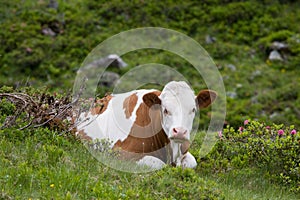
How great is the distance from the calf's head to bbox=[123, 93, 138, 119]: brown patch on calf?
50 cm

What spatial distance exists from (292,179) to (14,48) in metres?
14.3

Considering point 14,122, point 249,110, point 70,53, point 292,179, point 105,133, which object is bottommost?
point 249,110

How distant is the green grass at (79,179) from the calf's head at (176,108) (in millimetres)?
589

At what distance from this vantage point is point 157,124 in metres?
9.46

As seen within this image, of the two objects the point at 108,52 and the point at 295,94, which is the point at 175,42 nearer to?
the point at 108,52

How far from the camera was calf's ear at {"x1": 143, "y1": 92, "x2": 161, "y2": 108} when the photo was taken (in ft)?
30.5

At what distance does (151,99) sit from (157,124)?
1.30 feet

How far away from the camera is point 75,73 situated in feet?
69.7

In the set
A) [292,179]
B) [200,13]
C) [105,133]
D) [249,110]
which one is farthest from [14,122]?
[200,13]

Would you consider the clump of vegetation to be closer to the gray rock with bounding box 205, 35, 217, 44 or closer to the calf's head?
the calf's head

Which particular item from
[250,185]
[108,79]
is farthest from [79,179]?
[108,79]

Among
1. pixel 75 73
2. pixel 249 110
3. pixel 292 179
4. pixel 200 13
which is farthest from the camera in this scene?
pixel 200 13

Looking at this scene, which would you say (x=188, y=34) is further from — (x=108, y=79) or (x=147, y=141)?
(x=147, y=141)

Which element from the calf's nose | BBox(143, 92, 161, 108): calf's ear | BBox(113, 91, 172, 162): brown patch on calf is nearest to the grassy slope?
BBox(113, 91, 172, 162): brown patch on calf
